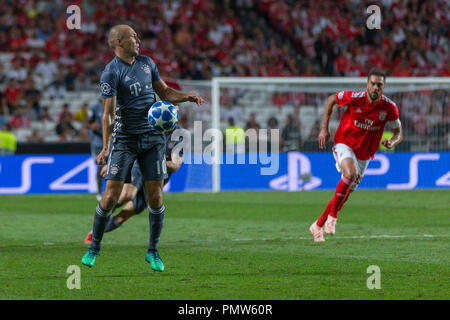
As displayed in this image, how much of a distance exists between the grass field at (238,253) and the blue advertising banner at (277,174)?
3003 millimetres

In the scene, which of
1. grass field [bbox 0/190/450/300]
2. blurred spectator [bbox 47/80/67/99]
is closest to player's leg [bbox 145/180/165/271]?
grass field [bbox 0/190/450/300]

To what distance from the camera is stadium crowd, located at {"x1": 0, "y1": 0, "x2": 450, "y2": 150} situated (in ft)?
69.4

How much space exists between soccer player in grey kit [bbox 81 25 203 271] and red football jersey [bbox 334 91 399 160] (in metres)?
2.81

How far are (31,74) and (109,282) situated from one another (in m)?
15.8

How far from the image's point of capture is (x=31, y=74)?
22.0m

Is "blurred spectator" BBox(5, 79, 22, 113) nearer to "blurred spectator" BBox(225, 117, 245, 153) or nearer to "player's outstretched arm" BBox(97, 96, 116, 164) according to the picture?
"blurred spectator" BBox(225, 117, 245, 153)

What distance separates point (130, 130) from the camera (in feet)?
24.9

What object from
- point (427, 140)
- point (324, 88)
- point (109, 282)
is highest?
point (324, 88)

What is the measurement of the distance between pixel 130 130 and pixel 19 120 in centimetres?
1382

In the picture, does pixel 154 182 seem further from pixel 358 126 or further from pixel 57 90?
pixel 57 90

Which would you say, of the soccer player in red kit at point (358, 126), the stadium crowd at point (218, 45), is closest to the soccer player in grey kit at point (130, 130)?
the soccer player in red kit at point (358, 126)

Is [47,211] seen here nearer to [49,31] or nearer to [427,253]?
[427,253]

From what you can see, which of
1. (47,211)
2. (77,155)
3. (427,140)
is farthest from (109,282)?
(427,140)

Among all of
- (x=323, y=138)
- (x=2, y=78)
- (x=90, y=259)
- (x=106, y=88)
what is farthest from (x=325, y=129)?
(x=2, y=78)
